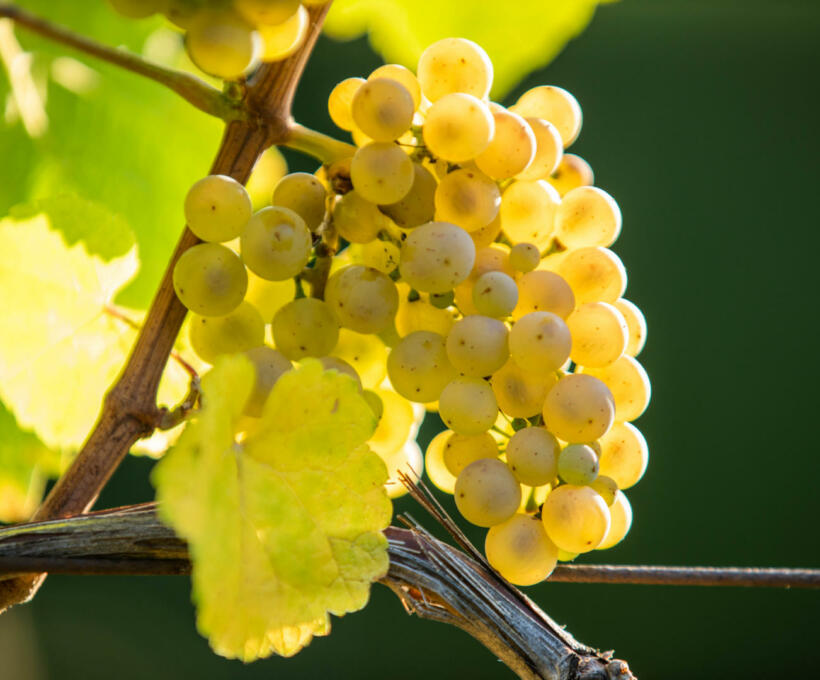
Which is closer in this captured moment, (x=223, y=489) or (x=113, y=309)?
(x=223, y=489)

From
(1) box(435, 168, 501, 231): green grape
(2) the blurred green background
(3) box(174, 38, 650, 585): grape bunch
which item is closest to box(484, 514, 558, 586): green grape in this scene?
(3) box(174, 38, 650, 585): grape bunch

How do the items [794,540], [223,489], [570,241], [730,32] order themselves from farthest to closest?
1. [730,32]
2. [794,540]
3. [570,241]
4. [223,489]

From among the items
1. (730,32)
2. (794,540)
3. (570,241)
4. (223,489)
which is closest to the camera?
(223,489)

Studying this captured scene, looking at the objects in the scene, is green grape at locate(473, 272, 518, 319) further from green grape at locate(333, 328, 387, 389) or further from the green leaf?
the green leaf

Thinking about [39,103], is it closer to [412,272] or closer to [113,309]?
[113,309]

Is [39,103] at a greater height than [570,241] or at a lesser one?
greater

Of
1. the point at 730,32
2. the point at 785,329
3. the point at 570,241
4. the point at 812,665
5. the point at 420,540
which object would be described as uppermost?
the point at 730,32

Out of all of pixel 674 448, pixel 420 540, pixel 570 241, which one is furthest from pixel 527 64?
pixel 674 448
